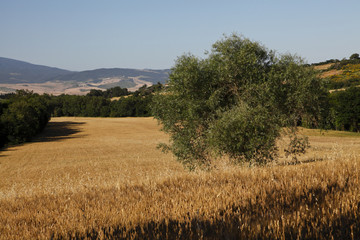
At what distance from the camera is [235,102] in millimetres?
20172

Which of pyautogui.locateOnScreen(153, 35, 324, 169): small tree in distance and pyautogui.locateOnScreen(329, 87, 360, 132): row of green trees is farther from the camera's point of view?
pyautogui.locateOnScreen(329, 87, 360, 132): row of green trees

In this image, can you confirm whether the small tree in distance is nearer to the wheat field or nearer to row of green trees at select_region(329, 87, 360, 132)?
the wheat field

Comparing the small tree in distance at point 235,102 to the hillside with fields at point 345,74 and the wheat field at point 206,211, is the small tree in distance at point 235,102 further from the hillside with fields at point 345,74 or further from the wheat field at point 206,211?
the hillside with fields at point 345,74

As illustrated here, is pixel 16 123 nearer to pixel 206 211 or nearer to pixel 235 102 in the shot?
pixel 235 102

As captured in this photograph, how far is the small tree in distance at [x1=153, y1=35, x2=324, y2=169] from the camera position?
17172mm

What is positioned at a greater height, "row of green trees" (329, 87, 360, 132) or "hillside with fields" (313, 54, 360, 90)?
"hillside with fields" (313, 54, 360, 90)

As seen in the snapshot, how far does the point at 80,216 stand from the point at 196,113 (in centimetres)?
1588

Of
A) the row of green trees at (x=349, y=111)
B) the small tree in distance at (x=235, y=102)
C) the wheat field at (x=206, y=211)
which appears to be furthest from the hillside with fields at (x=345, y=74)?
the wheat field at (x=206, y=211)

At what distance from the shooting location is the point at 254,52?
67.3ft

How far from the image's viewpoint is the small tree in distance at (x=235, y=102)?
1717 centimetres

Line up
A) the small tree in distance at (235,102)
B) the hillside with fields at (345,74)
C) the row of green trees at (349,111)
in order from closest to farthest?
the small tree in distance at (235,102) < the row of green trees at (349,111) < the hillside with fields at (345,74)

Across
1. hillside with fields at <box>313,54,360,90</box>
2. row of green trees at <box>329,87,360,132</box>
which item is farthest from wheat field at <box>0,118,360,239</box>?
hillside with fields at <box>313,54,360,90</box>

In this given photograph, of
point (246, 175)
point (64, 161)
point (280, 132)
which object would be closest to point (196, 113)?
point (280, 132)

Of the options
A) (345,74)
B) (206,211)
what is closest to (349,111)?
(345,74)
